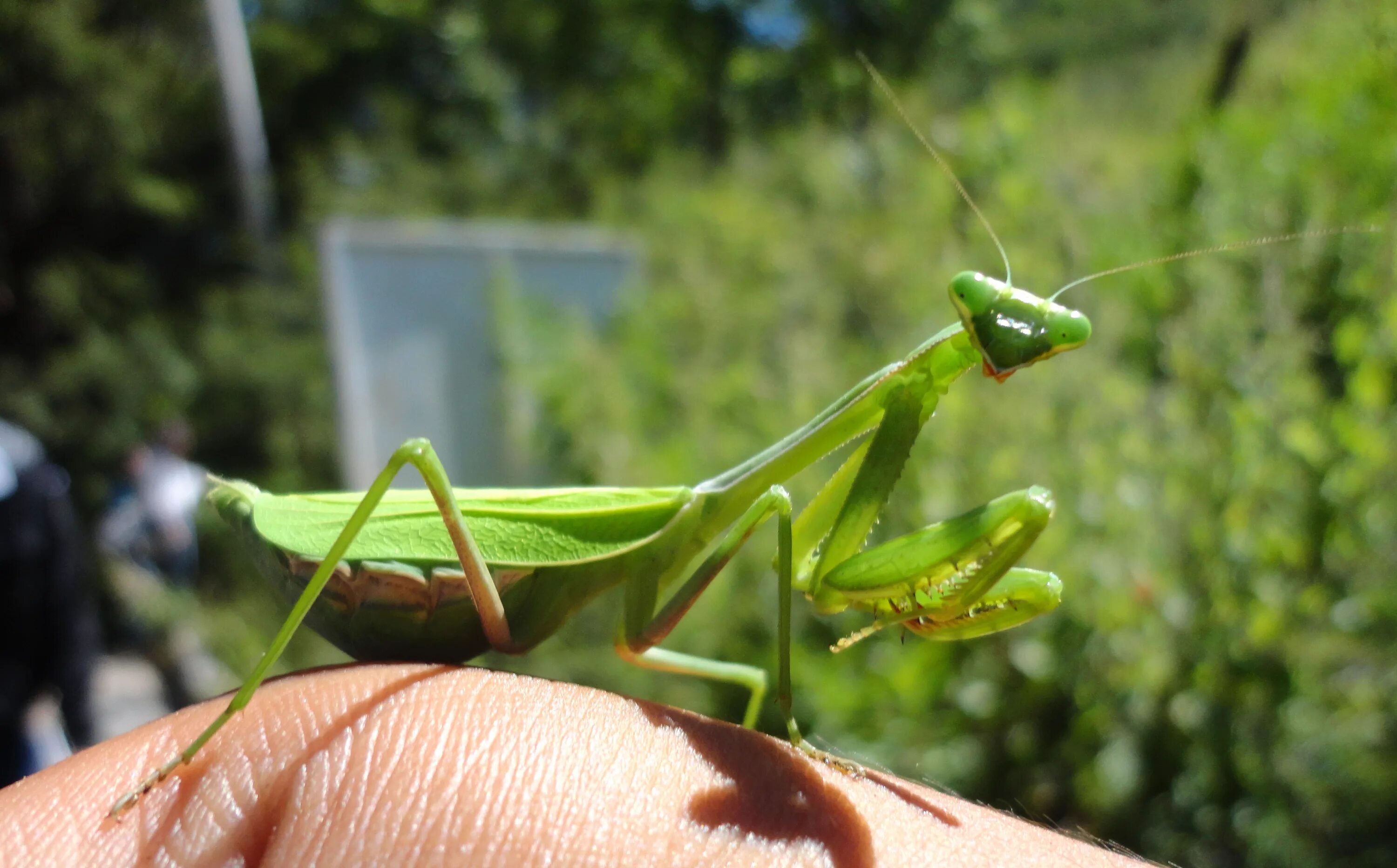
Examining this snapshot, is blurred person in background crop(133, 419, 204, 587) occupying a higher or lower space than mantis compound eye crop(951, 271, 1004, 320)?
lower

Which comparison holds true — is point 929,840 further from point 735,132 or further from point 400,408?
point 735,132

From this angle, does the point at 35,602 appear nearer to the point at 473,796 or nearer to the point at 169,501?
the point at 473,796

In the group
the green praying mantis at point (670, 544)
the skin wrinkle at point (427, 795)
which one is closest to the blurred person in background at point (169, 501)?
the green praying mantis at point (670, 544)

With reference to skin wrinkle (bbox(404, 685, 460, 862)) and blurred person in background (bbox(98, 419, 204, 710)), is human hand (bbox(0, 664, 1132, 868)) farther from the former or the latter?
blurred person in background (bbox(98, 419, 204, 710))

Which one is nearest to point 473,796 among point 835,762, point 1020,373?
point 835,762

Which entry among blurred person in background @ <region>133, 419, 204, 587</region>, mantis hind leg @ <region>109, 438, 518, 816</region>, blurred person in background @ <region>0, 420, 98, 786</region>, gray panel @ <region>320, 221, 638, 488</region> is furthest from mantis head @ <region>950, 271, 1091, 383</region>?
blurred person in background @ <region>133, 419, 204, 587</region>

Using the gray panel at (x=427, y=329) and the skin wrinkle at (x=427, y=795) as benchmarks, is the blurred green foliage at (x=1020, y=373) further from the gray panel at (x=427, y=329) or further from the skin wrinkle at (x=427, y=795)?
the skin wrinkle at (x=427, y=795)

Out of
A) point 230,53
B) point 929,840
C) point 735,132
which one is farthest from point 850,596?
point 735,132
